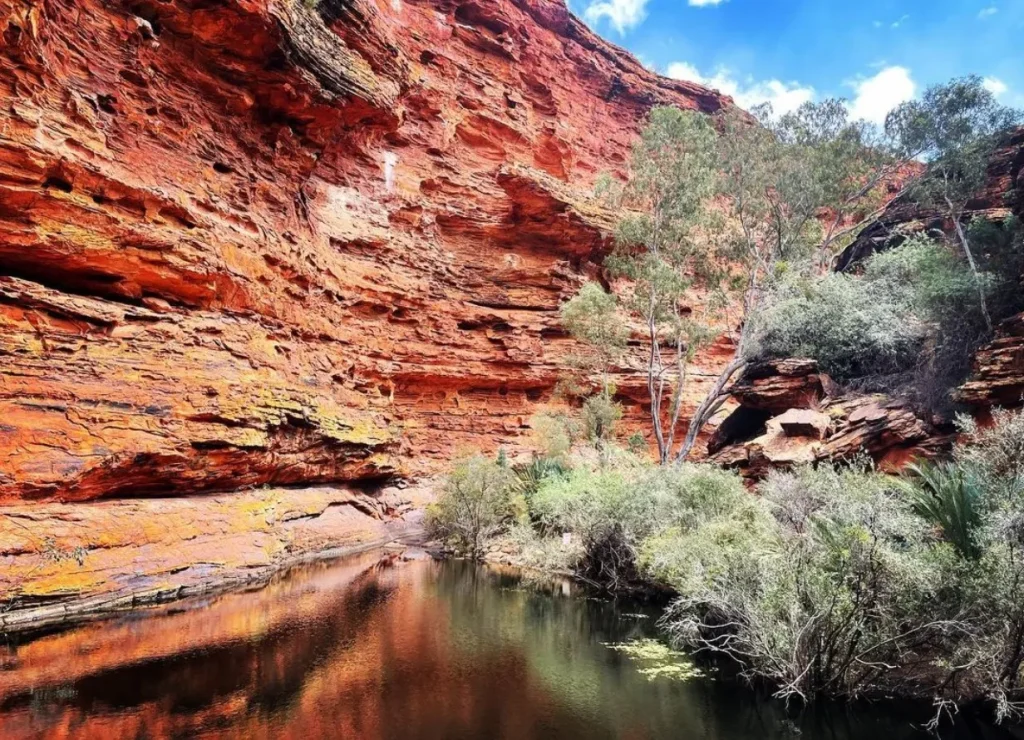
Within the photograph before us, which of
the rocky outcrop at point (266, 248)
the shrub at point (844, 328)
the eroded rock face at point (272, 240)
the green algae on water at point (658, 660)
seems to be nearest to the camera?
the green algae on water at point (658, 660)

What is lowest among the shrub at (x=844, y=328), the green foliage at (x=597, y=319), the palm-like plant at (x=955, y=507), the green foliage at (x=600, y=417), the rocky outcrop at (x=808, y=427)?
the palm-like plant at (x=955, y=507)

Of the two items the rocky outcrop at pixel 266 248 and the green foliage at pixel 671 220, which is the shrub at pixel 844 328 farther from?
the rocky outcrop at pixel 266 248

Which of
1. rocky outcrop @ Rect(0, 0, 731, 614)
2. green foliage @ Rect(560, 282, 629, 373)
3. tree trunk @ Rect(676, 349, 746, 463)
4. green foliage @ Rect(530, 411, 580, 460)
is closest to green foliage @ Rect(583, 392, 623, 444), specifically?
green foliage @ Rect(530, 411, 580, 460)

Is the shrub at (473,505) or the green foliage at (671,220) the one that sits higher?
the green foliage at (671,220)

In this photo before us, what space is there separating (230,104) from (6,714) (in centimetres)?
1882

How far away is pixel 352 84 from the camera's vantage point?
21922mm

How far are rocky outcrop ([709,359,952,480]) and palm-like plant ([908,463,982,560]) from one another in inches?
205

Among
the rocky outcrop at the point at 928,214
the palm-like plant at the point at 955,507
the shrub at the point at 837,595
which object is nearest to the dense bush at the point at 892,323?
the rocky outcrop at the point at 928,214

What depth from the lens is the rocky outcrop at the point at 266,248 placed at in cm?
1306

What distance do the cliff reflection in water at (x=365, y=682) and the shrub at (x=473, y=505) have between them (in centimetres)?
752

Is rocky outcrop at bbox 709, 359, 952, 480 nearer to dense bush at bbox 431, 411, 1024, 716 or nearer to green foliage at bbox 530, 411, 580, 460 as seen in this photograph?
dense bush at bbox 431, 411, 1024, 716

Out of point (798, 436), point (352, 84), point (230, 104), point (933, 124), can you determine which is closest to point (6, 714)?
point (798, 436)

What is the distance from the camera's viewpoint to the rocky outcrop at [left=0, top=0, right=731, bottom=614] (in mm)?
13062

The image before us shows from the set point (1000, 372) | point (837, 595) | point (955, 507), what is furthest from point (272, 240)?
point (1000, 372)
